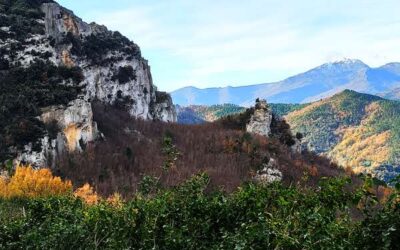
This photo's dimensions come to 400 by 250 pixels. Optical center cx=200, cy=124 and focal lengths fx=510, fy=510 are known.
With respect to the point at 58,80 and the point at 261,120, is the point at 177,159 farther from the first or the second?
the point at 261,120

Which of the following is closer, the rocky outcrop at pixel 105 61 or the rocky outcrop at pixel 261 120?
the rocky outcrop at pixel 105 61

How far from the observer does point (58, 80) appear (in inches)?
4619

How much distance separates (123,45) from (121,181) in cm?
7675

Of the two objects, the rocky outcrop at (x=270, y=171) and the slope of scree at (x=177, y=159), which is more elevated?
the slope of scree at (x=177, y=159)

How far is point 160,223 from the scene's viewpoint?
20.6 meters

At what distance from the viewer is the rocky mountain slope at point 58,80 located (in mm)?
99562

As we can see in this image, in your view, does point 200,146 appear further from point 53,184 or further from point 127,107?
point 53,184

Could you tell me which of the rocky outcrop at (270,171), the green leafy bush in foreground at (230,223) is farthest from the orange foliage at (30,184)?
the rocky outcrop at (270,171)

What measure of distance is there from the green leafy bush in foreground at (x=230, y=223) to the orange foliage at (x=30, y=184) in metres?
52.1

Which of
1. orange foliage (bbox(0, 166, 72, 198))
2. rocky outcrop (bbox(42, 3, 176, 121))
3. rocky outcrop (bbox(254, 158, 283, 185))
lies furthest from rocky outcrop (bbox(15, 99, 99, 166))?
rocky outcrop (bbox(254, 158, 283, 185))

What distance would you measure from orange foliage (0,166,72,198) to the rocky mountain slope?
486cm

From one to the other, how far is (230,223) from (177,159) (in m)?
109

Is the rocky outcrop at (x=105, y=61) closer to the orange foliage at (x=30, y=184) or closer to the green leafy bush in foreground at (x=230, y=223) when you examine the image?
the orange foliage at (x=30, y=184)

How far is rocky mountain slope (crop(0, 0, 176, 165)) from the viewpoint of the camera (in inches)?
3920
